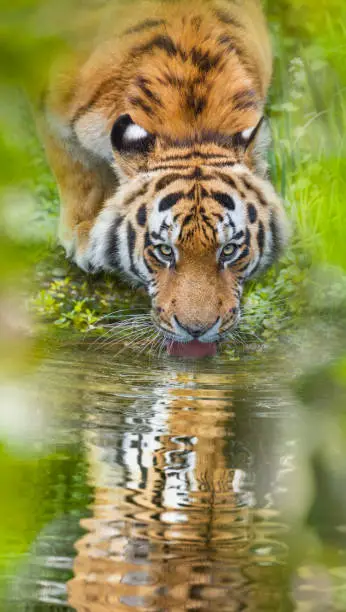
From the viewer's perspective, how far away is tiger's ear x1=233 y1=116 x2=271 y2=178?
378cm

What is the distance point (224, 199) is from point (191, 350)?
0.65 metres

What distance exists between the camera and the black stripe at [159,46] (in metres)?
3.79

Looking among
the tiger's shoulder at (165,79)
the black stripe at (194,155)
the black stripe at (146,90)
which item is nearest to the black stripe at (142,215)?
the black stripe at (194,155)

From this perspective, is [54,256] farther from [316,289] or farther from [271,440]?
[271,440]

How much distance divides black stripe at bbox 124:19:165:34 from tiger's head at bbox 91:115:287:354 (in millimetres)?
441

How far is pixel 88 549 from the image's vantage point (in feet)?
4.97

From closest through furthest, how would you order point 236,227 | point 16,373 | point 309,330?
point 16,373 → point 236,227 → point 309,330

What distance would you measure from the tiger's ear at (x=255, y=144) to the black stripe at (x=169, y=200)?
0.35 metres

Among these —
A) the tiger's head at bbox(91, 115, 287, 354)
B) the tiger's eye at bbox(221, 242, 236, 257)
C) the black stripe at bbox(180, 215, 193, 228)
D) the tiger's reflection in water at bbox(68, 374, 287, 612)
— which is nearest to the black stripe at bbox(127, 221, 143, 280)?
the tiger's head at bbox(91, 115, 287, 354)

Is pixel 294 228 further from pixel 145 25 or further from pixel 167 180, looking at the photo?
pixel 145 25

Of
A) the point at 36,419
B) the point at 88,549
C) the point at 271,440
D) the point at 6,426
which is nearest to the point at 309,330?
the point at 271,440

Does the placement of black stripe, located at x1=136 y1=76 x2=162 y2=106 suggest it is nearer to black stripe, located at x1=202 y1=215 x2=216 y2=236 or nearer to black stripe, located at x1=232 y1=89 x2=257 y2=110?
black stripe, located at x1=232 y1=89 x2=257 y2=110

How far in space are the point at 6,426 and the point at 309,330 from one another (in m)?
3.35

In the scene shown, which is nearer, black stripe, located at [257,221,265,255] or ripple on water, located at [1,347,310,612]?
ripple on water, located at [1,347,310,612]
